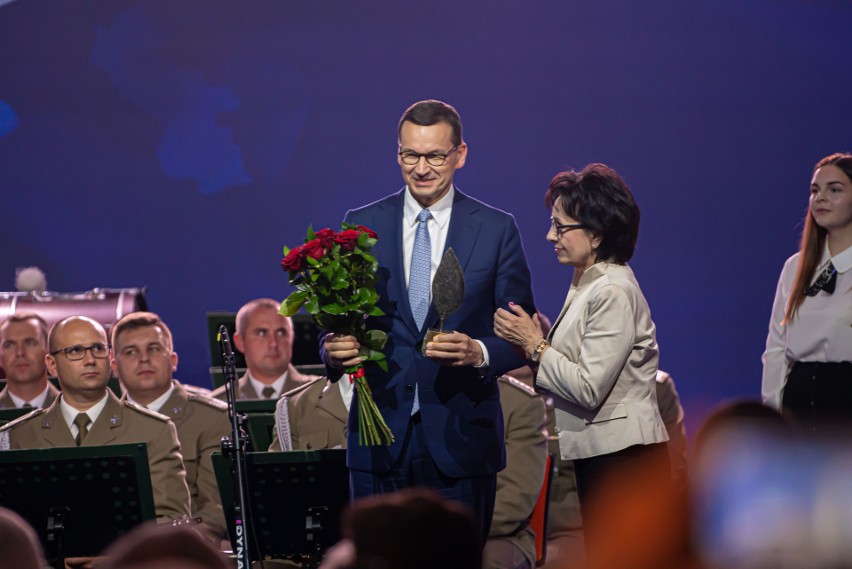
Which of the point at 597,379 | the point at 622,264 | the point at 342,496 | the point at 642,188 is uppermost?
the point at 642,188

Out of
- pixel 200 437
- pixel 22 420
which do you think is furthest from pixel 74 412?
pixel 200 437

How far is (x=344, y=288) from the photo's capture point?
329cm

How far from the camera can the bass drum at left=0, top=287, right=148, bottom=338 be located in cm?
801

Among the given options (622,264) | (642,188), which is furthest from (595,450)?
(642,188)

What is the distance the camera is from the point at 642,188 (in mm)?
8602

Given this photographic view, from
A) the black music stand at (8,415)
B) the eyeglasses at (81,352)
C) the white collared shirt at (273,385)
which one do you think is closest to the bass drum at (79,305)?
the white collared shirt at (273,385)

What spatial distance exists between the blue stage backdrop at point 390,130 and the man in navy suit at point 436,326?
16.3 feet

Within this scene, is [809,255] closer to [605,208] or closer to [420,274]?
[605,208]

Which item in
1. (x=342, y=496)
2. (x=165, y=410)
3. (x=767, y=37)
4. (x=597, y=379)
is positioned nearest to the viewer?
(x=597, y=379)

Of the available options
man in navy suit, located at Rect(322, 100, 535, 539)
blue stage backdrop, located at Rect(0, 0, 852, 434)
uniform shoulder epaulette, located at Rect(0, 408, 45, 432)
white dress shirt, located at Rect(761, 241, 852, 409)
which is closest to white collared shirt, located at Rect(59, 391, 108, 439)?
uniform shoulder epaulette, located at Rect(0, 408, 45, 432)

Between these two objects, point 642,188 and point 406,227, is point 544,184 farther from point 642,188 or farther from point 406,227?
point 406,227

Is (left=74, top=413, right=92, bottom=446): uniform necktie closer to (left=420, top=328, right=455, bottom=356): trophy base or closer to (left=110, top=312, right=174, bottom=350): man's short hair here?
(left=110, top=312, right=174, bottom=350): man's short hair

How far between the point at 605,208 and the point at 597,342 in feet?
1.36

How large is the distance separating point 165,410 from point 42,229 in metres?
3.98
